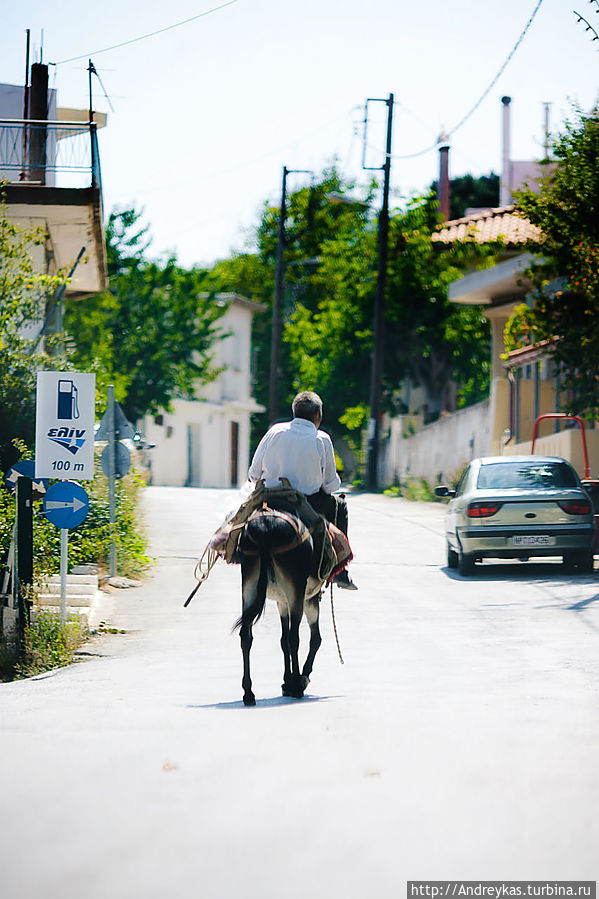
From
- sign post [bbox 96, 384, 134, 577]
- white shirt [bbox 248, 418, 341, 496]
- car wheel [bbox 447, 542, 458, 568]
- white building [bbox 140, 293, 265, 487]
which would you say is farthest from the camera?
white building [bbox 140, 293, 265, 487]

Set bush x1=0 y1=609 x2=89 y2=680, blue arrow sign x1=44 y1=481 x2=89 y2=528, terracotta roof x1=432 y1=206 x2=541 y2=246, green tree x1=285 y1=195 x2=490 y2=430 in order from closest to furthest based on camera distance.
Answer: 1. bush x1=0 y1=609 x2=89 y2=680
2. blue arrow sign x1=44 y1=481 x2=89 y2=528
3. terracotta roof x1=432 y1=206 x2=541 y2=246
4. green tree x1=285 y1=195 x2=490 y2=430

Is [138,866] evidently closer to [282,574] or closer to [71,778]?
[71,778]

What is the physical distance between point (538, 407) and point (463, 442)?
6.19m

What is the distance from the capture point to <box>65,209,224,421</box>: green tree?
1644 inches

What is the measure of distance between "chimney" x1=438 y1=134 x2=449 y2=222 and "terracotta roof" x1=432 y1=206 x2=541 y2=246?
8027mm

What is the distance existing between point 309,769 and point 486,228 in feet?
126

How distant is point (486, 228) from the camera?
43.2 meters

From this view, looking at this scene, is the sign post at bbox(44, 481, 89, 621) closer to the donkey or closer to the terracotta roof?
the donkey

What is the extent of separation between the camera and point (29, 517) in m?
13.4

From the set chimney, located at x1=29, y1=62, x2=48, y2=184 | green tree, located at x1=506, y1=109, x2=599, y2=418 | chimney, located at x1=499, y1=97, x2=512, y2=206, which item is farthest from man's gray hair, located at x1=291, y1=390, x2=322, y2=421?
chimney, located at x1=499, y1=97, x2=512, y2=206

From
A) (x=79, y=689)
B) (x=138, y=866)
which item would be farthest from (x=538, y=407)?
(x=138, y=866)

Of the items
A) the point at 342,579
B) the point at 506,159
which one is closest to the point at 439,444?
the point at 506,159

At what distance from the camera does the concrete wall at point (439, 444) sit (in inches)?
1484

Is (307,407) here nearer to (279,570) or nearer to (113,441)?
A: (279,570)
